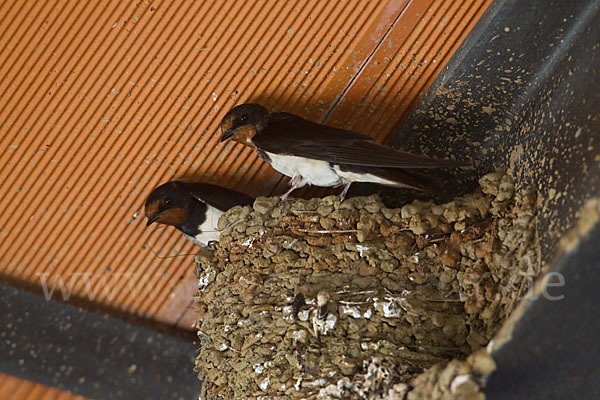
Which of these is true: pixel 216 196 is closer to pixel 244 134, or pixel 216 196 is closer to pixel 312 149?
pixel 244 134

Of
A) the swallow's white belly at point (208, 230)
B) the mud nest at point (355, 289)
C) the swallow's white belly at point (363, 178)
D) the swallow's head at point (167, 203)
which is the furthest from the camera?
the swallow's white belly at point (208, 230)

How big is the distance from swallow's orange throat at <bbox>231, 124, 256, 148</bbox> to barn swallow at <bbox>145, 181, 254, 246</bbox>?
389 millimetres

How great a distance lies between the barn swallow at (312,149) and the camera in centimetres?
301

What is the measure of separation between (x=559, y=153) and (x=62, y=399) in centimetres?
283

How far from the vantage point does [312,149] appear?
306 cm

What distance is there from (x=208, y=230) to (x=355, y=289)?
3.23 feet

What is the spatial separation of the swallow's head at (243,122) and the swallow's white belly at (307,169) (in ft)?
0.54

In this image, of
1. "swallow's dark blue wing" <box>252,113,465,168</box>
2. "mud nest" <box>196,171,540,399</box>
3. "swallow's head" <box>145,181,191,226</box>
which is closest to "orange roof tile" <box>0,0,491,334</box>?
"swallow's head" <box>145,181,191,226</box>

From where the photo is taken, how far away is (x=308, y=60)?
3.10 m

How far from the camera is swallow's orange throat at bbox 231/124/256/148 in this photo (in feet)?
10.1

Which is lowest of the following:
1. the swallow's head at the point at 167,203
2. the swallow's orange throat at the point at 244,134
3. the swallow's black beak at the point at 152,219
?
the swallow's black beak at the point at 152,219

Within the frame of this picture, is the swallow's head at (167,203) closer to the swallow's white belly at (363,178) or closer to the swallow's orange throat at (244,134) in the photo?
the swallow's orange throat at (244,134)

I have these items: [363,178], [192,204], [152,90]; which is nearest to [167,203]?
[192,204]

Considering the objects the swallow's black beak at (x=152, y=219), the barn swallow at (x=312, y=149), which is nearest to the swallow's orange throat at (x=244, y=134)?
the barn swallow at (x=312, y=149)
